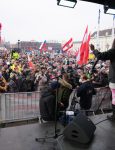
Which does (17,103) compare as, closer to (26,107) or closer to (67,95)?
(26,107)

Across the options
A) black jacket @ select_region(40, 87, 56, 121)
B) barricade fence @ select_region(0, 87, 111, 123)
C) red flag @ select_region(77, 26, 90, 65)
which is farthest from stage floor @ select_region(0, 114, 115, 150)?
red flag @ select_region(77, 26, 90, 65)

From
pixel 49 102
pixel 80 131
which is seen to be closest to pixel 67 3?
pixel 49 102

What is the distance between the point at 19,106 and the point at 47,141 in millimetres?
2626

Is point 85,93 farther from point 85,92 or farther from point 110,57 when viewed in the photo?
point 110,57

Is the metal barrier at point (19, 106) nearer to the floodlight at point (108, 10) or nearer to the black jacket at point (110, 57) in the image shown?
the black jacket at point (110, 57)

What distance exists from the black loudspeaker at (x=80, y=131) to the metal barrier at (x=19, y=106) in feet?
8.77

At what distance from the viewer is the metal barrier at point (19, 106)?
22.9ft

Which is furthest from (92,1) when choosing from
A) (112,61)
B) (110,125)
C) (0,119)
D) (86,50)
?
(86,50)

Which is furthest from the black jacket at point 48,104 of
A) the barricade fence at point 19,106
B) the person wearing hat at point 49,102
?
the barricade fence at point 19,106

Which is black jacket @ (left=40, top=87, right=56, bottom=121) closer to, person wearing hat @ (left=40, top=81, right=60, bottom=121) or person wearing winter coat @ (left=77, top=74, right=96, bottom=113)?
person wearing hat @ (left=40, top=81, right=60, bottom=121)

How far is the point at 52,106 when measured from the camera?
581 cm

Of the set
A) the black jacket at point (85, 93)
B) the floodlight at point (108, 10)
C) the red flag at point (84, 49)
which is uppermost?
the floodlight at point (108, 10)

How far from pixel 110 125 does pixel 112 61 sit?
155cm

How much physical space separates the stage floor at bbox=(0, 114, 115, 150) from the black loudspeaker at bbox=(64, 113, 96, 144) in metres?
0.10
